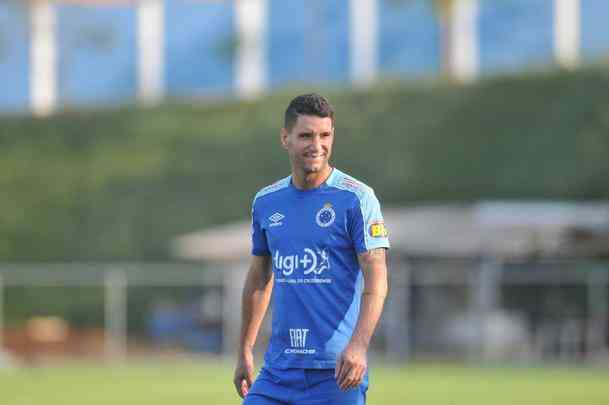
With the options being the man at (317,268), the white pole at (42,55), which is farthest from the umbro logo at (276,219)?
the white pole at (42,55)

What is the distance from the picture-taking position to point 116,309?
4144 cm

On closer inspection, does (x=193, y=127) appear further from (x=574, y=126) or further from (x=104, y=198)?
(x=574, y=126)

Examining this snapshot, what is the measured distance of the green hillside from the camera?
43.9 m

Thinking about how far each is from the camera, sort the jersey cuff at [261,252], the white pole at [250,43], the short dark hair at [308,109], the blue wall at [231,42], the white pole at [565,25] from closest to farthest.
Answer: the short dark hair at [308,109], the jersey cuff at [261,252], the white pole at [565,25], the blue wall at [231,42], the white pole at [250,43]

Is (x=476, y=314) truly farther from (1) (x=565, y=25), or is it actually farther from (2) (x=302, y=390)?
(1) (x=565, y=25)

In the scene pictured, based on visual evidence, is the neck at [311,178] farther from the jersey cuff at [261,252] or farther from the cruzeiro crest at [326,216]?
the jersey cuff at [261,252]

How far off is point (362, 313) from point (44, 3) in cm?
6186

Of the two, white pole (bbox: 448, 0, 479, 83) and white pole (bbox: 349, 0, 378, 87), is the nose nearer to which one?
white pole (bbox: 448, 0, 479, 83)

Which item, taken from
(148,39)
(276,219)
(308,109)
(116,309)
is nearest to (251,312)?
(276,219)

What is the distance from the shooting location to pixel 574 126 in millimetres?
43656

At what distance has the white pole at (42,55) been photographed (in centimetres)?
6900

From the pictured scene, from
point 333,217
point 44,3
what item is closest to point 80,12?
point 44,3

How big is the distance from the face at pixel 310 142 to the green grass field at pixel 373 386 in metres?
10.9

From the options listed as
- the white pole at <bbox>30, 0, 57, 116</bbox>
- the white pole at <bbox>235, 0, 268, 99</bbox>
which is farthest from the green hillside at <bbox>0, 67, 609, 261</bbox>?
the white pole at <bbox>30, 0, 57, 116</bbox>
